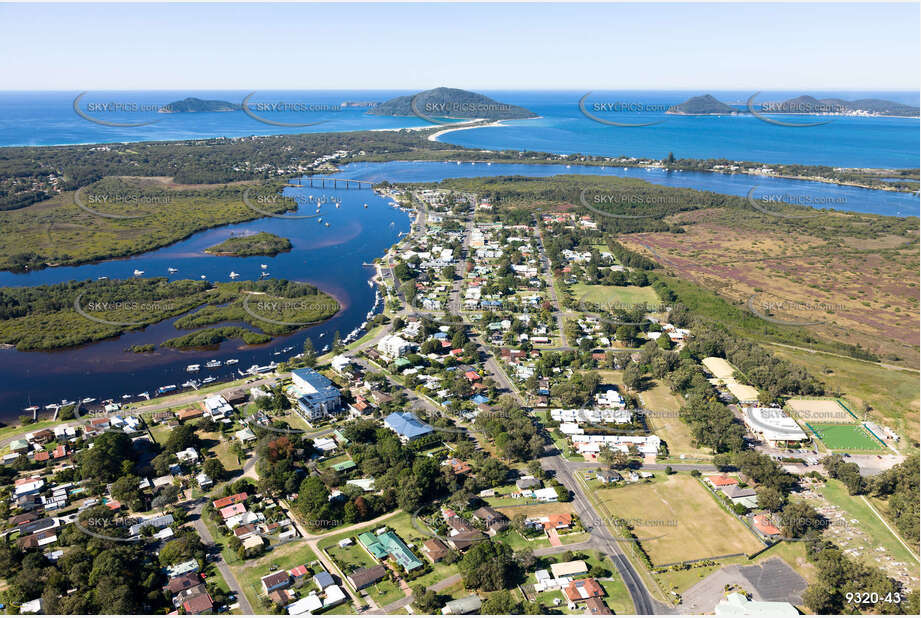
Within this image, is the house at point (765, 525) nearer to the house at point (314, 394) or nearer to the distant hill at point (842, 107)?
the house at point (314, 394)

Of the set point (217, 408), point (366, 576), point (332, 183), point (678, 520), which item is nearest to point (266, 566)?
point (366, 576)

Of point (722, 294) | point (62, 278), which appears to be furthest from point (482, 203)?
point (62, 278)

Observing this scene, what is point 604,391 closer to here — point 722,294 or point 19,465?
point 722,294

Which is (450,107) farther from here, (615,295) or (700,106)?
(615,295)

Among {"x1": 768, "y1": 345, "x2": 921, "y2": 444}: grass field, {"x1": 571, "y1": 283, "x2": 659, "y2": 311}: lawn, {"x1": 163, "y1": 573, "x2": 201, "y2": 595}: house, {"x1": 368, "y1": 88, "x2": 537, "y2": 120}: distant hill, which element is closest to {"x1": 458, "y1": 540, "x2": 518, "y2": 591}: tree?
{"x1": 163, "y1": 573, "x2": 201, "y2": 595}: house
